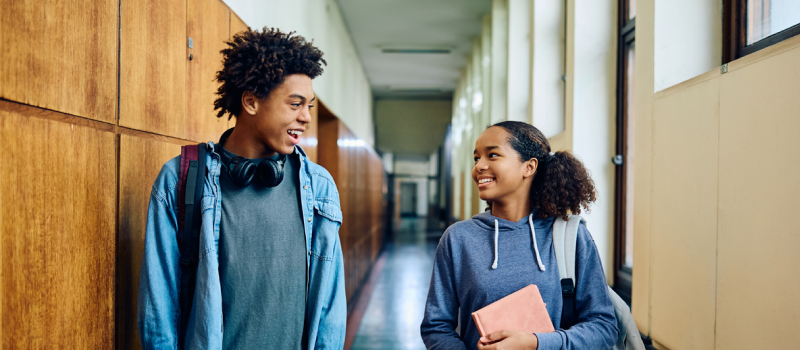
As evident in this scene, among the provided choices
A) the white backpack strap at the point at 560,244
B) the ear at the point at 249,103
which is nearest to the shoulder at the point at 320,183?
the ear at the point at 249,103

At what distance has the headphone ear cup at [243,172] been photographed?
1338 millimetres

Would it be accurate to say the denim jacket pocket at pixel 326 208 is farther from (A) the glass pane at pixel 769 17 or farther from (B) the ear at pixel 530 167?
(A) the glass pane at pixel 769 17

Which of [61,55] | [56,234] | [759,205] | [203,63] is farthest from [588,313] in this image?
[203,63]

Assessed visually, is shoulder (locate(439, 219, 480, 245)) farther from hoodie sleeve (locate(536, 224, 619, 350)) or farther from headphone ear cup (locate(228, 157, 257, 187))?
headphone ear cup (locate(228, 157, 257, 187))

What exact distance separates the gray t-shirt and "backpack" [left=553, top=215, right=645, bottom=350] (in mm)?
777

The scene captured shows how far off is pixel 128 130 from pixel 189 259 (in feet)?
1.74

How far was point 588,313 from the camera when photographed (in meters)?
1.33

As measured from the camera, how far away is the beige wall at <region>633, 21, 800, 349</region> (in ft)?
4.23

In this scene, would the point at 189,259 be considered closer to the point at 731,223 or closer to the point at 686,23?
the point at 731,223

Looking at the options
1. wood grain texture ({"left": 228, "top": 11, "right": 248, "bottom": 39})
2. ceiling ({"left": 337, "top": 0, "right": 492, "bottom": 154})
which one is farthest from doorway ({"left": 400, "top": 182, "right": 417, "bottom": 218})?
wood grain texture ({"left": 228, "top": 11, "right": 248, "bottom": 39})

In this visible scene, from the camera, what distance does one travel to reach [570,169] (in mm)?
1505

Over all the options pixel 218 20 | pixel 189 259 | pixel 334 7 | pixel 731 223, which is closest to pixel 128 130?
pixel 189 259

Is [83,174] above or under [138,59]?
under

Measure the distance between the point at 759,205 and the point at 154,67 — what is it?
203 cm
